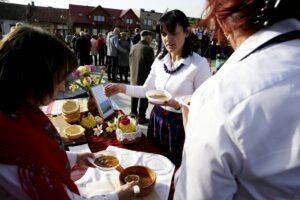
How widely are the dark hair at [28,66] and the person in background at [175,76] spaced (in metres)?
1.07

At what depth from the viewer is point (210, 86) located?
1.91ft

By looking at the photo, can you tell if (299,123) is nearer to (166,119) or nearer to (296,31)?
(296,31)

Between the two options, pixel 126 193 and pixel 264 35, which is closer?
pixel 264 35

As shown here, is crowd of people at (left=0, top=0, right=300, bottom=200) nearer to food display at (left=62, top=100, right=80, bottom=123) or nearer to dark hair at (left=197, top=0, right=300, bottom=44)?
dark hair at (left=197, top=0, right=300, bottom=44)

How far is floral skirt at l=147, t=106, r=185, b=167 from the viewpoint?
1.87 m

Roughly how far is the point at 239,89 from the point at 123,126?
1261mm

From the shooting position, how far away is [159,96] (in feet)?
5.98

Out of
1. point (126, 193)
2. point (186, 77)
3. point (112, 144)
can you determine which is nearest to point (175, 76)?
point (186, 77)

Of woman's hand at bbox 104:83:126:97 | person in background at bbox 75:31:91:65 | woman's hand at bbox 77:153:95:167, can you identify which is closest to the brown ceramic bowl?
woman's hand at bbox 77:153:95:167

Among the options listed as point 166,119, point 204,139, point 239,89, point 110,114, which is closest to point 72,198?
point 204,139

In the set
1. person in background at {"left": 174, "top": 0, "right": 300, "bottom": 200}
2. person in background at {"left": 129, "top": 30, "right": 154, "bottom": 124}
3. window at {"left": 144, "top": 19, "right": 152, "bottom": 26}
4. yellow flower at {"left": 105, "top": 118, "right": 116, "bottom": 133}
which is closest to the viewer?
person in background at {"left": 174, "top": 0, "right": 300, "bottom": 200}

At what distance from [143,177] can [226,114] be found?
84 centimetres

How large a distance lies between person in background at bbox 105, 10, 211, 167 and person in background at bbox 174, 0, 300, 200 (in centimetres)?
121

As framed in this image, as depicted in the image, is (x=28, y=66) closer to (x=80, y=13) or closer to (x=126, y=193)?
(x=126, y=193)
